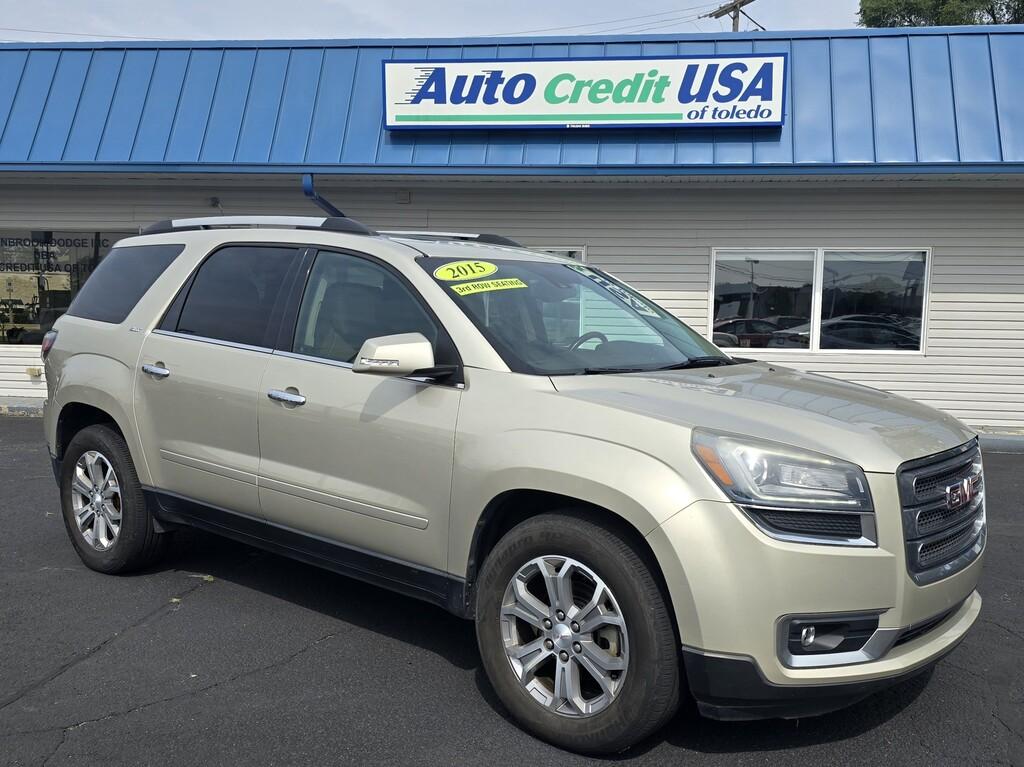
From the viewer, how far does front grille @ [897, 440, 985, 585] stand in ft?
8.96

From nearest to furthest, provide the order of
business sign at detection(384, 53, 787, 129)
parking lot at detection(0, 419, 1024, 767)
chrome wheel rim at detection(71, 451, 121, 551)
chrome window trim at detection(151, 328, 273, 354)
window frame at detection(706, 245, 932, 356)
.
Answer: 1. parking lot at detection(0, 419, 1024, 767)
2. chrome window trim at detection(151, 328, 273, 354)
3. chrome wheel rim at detection(71, 451, 121, 551)
4. business sign at detection(384, 53, 787, 129)
5. window frame at detection(706, 245, 932, 356)

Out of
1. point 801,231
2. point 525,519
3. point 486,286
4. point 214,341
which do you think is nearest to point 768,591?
point 525,519

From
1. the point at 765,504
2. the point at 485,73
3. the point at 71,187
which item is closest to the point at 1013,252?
the point at 485,73

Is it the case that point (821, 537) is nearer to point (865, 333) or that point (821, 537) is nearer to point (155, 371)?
point (155, 371)

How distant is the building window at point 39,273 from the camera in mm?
12117

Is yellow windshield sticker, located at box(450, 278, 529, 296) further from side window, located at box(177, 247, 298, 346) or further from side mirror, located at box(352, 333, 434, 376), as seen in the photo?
side window, located at box(177, 247, 298, 346)

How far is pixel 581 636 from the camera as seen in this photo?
289 centimetres

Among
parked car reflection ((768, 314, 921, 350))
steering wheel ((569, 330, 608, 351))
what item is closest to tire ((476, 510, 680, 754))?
steering wheel ((569, 330, 608, 351))

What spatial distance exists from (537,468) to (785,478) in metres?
0.84

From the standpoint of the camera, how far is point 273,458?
12.5 ft

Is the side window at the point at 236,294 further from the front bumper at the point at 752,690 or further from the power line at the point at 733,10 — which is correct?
the power line at the point at 733,10

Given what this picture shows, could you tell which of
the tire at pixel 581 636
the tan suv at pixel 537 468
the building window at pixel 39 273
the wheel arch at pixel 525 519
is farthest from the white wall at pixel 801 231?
the tire at pixel 581 636

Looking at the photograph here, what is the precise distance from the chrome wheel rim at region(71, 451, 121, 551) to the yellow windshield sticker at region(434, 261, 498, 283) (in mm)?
2319

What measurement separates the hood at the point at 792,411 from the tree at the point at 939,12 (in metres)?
32.8
